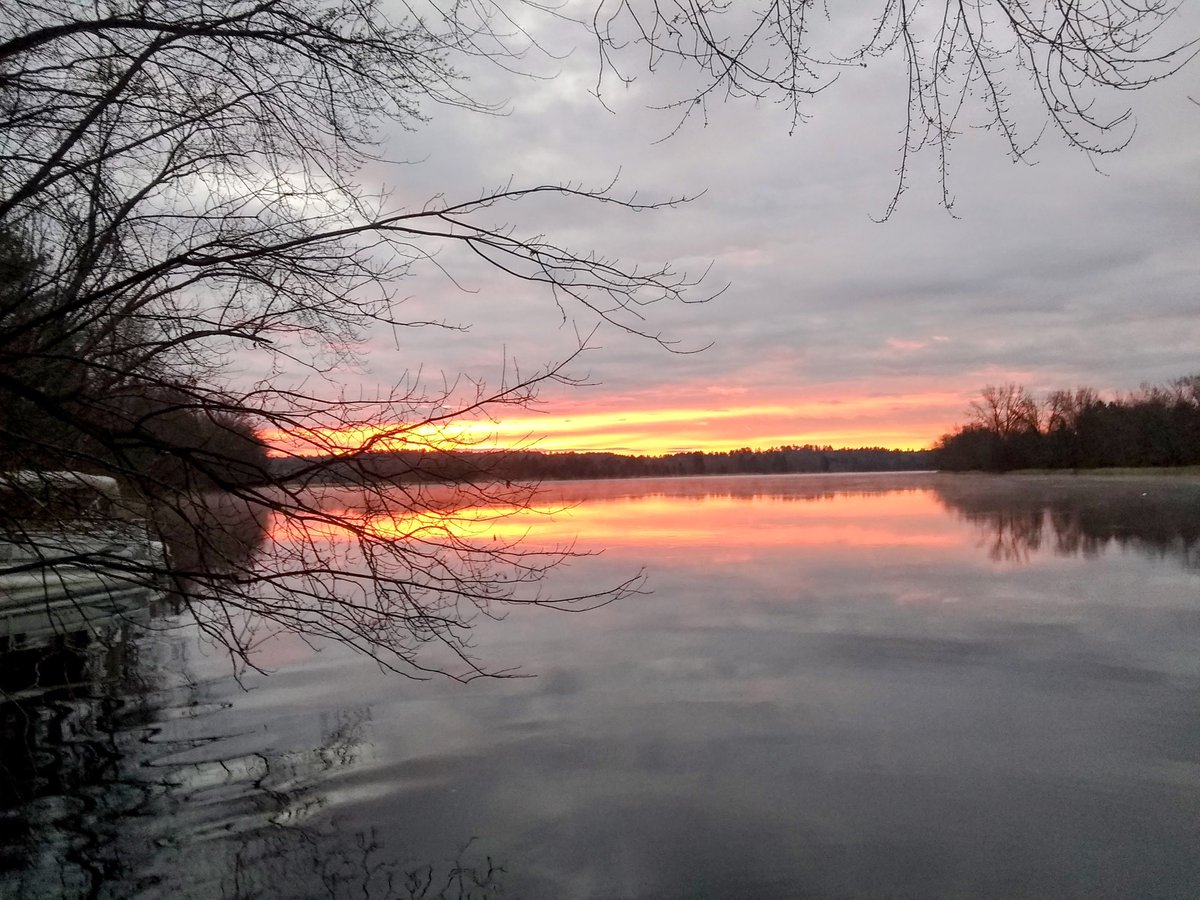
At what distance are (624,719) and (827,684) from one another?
6.83ft

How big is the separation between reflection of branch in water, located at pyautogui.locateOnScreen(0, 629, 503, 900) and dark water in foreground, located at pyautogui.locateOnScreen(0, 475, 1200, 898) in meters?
0.02

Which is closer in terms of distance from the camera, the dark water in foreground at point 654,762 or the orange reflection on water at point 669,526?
the orange reflection on water at point 669,526

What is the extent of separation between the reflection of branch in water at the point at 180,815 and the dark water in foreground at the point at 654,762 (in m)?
0.02

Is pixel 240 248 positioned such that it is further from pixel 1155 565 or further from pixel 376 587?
pixel 1155 565

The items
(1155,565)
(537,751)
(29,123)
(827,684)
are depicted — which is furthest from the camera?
(1155,565)

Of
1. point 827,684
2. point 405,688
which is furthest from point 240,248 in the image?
point 827,684

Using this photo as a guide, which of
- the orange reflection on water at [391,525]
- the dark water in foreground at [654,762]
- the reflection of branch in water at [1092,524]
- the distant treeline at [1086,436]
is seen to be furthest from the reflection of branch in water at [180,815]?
the distant treeline at [1086,436]

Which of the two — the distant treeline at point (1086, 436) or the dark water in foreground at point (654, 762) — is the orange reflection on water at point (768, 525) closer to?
the dark water in foreground at point (654, 762)

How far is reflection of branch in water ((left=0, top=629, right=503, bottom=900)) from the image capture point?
471cm

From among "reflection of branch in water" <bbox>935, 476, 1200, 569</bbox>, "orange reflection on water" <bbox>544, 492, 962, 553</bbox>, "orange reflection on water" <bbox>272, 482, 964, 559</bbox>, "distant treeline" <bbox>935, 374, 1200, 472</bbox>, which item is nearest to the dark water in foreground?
"orange reflection on water" <bbox>272, 482, 964, 559</bbox>

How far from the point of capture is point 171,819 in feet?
18.1

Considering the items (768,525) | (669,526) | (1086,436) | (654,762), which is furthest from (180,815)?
(1086,436)

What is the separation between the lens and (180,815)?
18.3ft

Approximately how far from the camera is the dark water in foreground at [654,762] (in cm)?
479
